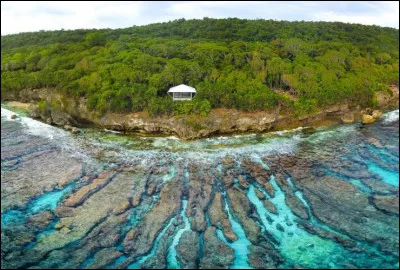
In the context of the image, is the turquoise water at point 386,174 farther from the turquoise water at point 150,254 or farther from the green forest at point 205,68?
the turquoise water at point 150,254

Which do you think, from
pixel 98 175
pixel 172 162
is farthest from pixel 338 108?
pixel 98 175

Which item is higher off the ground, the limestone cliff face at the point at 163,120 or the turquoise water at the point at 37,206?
the limestone cliff face at the point at 163,120

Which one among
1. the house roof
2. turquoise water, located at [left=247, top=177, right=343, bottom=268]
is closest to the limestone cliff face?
the house roof

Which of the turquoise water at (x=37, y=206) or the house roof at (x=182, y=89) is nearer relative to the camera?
the turquoise water at (x=37, y=206)

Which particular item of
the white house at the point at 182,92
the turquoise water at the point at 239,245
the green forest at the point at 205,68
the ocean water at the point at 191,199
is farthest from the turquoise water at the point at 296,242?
the white house at the point at 182,92

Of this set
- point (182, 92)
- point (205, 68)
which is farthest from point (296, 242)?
point (205, 68)

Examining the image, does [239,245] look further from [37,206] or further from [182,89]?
[182,89]
